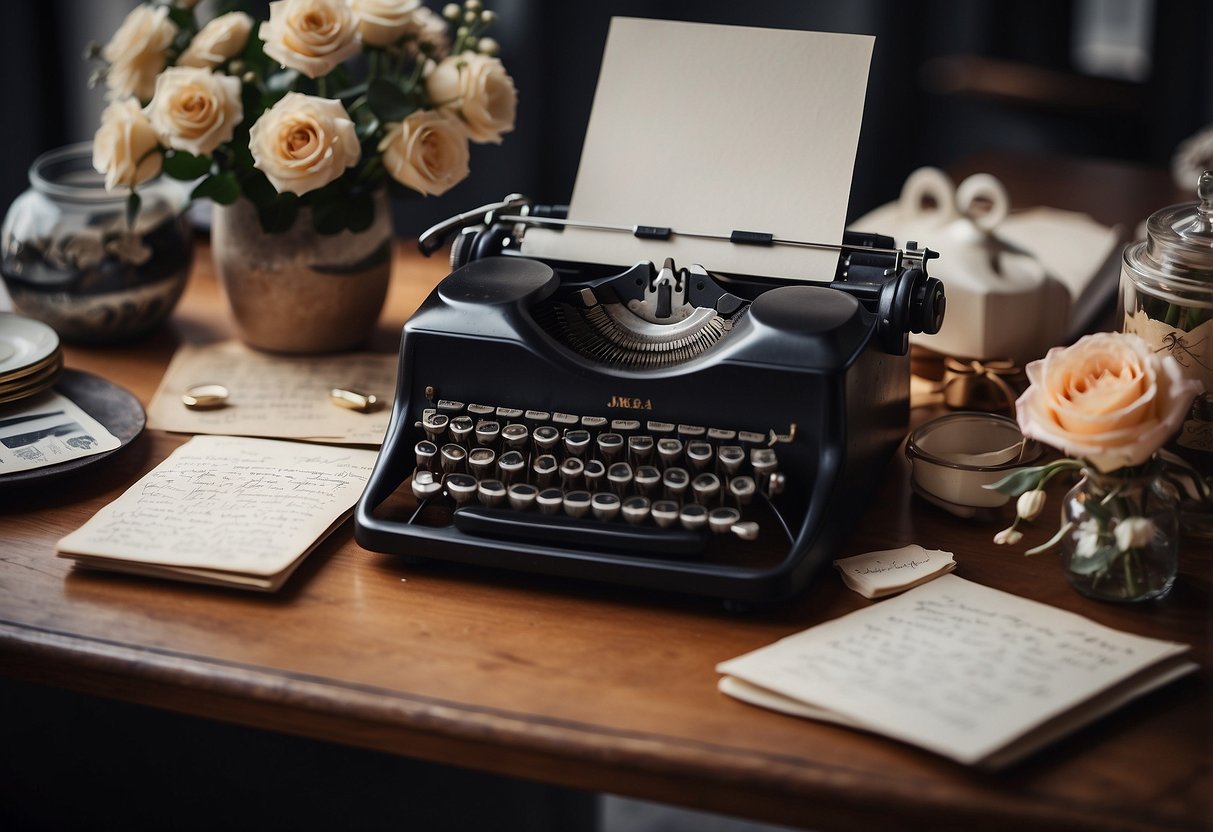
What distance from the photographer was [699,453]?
1121 millimetres

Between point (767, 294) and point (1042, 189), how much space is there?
1322 millimetres

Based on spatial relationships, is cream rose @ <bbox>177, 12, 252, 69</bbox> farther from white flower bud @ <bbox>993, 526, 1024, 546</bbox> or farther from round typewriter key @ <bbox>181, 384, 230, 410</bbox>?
white flower bud @ <bbox>993, 526, 1024, 546</bbox>

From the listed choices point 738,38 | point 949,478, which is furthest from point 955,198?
point 949,478

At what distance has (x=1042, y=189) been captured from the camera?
90.5 inches

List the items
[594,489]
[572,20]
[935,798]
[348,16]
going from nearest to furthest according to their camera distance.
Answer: [935,798] → [594,489] → [348,16] → [572,20]

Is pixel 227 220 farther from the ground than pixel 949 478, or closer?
farther from the ground

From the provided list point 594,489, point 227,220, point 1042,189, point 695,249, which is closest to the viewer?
point 594,489

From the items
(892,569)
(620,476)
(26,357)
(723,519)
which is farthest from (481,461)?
(26,357)

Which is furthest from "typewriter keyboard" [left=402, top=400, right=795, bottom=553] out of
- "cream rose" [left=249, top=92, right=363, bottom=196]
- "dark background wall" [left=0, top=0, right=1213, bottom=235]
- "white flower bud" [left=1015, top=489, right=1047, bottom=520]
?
"dark background wall" [left=0, top=0, right=1213, bottom=235]

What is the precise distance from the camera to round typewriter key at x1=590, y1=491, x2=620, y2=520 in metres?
1.10

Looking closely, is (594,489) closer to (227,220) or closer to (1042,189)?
(227,220)

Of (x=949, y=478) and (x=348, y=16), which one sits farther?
(x=348, y=16)

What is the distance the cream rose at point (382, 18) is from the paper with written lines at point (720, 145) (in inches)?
10.9

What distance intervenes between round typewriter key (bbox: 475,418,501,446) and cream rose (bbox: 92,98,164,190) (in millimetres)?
598
